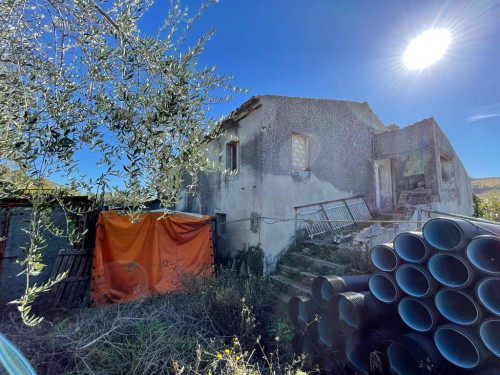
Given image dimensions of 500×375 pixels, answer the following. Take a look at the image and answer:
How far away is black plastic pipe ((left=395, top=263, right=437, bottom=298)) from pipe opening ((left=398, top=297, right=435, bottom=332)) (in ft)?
0.39

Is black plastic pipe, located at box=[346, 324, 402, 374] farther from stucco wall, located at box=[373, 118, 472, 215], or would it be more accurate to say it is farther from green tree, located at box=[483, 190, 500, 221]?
green tree, located at box=[483, 190, 500, 221]

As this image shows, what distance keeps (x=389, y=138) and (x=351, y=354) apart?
388 inches

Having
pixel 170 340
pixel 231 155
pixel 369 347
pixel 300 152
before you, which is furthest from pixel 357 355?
pixel 231 155

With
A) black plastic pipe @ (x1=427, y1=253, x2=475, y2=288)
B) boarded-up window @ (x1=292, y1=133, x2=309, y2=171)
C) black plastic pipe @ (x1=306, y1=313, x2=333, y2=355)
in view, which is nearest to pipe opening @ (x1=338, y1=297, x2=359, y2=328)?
black plastic pipe @ (x1=306, y1=313, x2=333, y2=355)

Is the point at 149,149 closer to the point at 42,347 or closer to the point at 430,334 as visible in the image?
the point at 42,347

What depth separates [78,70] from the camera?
289 centimetres

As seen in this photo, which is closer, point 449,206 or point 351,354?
point 351,354

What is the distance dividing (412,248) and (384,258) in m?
0.41

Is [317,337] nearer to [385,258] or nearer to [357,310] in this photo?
[357,310]

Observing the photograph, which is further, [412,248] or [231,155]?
[231,155]

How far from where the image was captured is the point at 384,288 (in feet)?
11.3

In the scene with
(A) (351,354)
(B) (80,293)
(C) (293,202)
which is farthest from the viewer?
(C) (293,202)

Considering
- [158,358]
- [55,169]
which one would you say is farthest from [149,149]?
[158,358]

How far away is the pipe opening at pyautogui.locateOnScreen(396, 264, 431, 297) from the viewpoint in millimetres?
3101
